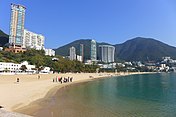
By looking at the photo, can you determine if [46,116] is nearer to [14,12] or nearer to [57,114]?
[57,114]

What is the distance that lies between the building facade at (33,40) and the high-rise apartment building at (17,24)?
5.97 meters

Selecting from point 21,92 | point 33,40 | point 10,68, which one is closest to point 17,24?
point 33,40

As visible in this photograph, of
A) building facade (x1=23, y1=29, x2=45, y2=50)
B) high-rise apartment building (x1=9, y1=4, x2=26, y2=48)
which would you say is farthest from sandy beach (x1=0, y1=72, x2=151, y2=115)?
building facade (x1=23, y1=29, x2=45, y2=50)

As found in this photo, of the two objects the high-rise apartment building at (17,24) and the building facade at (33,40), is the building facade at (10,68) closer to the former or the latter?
the high-rise apartment building at (17,24)

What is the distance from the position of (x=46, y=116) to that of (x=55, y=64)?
76041mm

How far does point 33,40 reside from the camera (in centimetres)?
13575

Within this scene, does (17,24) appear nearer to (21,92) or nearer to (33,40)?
(33,40)

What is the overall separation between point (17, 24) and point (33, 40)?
17547 millimetres

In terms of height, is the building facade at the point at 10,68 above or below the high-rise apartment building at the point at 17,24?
below

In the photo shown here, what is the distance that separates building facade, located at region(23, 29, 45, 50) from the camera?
128 metres

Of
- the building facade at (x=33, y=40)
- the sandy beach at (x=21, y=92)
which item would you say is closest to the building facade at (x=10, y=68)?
the sandy beach at (x=21, y=92)

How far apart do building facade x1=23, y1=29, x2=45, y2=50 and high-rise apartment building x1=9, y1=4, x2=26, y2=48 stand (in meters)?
→ 5.97

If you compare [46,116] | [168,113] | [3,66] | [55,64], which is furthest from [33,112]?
[55,64]

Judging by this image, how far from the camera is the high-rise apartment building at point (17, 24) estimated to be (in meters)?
115
